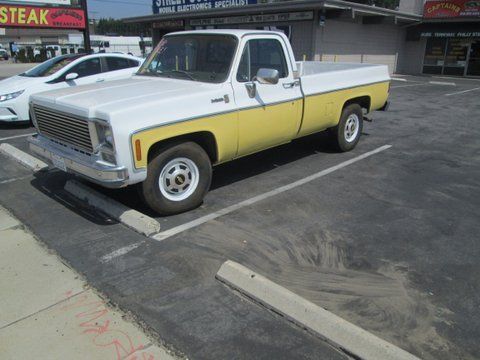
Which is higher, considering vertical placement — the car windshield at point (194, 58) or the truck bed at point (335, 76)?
the car windshield at point (194, 58)

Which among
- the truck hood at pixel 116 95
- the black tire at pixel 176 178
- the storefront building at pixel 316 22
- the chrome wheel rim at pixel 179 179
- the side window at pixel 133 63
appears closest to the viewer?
the truck hood at pixel 116 95

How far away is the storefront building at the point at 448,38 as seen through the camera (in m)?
25.5

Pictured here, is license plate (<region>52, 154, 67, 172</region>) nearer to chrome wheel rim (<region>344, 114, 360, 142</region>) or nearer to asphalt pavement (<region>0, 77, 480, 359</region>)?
asphalt pavement (<region>0, 77, 480, 359</region>)

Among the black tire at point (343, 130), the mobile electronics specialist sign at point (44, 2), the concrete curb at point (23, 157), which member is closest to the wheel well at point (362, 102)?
the black tire at point (343, 130)

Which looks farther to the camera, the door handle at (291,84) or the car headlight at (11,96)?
the car headlight at (11,96)

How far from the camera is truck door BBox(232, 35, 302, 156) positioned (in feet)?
17.4

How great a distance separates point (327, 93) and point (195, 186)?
2821 millimetres

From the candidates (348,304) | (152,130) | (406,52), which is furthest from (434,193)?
(406,52)

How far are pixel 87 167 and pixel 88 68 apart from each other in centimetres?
658

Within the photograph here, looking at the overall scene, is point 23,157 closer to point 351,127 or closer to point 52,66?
point 52,66

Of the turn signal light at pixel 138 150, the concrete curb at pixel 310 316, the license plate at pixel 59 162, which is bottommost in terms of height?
the concrete curb at pixel 310 316

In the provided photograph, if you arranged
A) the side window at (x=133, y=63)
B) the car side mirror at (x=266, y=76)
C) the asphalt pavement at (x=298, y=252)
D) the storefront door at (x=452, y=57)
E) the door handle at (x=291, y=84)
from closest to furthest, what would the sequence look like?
the asphalt pavement at (x=298, y=252) → the car side mirror at (x=266, y=76) → the door handle at (x=291, y=84) → the side window at (x=133, y=63) → the storefront door at (x=452, y=57)

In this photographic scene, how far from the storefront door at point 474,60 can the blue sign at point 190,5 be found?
44.7ft

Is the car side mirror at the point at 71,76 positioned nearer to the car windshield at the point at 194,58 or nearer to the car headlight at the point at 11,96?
the car headlight at the point at 11,96
